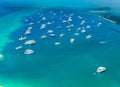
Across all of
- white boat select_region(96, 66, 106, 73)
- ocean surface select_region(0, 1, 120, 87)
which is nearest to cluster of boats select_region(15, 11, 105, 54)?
ocean surface select_region(0, 1, 120, 87)

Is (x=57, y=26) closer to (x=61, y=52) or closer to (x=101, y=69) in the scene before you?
(x=61, y=52)

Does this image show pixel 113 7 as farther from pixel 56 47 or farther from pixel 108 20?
pixel 56 47

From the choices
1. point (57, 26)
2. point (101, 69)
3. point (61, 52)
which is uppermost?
point (57, 26)

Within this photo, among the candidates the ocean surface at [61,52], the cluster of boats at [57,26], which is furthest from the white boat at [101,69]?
the cluster of boats at [57,26]

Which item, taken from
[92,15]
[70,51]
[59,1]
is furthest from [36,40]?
[59,1]

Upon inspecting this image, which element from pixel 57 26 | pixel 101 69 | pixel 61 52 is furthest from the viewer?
pixel 57 26

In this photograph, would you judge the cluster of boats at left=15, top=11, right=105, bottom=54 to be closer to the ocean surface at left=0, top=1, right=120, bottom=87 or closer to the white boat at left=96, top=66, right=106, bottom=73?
the ocean surface at left=0, top=1, right=120, bottom=87

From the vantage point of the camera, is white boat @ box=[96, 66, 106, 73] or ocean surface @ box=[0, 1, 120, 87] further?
white boat @ box=[96, 66, 106, 73]

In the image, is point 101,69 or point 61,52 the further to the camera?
point 61,52

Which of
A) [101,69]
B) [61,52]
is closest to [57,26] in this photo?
[61,52]
